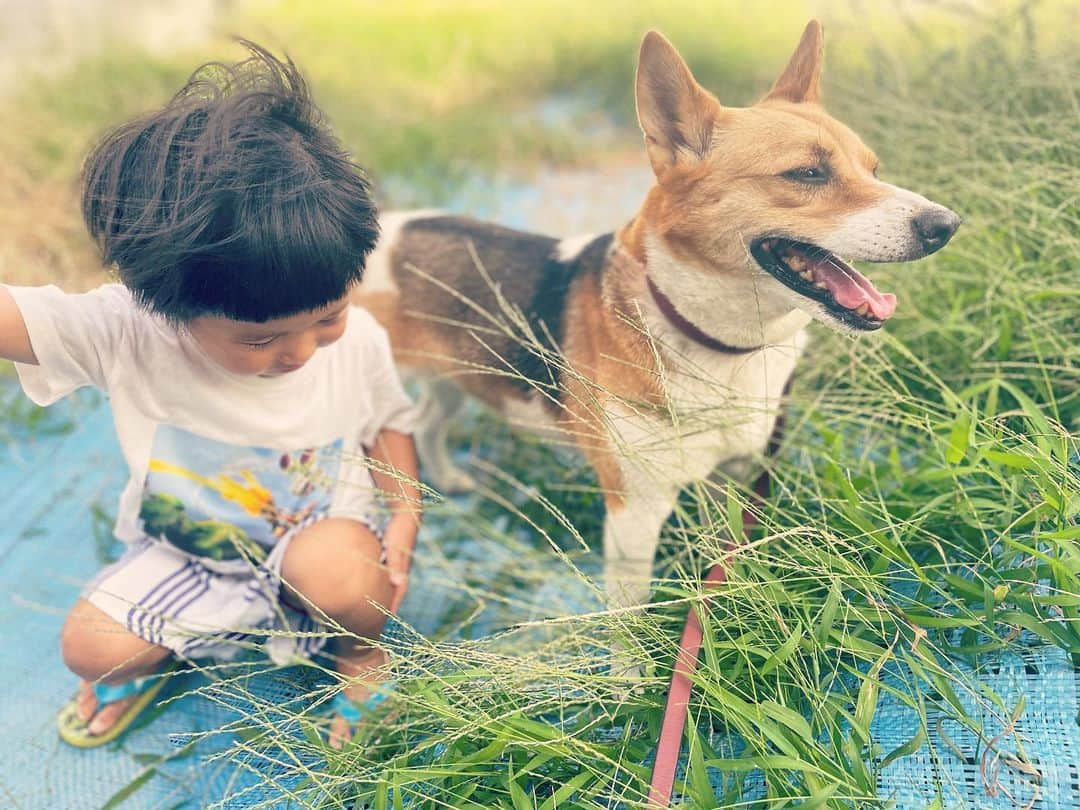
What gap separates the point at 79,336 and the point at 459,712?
85 centimetres

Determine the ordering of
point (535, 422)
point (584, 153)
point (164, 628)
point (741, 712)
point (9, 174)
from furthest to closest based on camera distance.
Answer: point (584, 153) → point (9, 174) → point (535, 422) → point (164, 628) → point (741, 712)

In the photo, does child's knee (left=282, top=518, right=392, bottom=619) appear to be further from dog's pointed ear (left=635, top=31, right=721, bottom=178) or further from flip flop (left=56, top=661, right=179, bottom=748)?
dog's pointed ear (left=635, top=31, right=721, bottom=178)

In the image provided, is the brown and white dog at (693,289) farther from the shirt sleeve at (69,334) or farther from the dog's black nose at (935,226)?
the shirt sleeve at (69,334)

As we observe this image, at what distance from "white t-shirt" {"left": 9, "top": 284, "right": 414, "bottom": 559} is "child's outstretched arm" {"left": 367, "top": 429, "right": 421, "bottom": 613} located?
0.08 ft

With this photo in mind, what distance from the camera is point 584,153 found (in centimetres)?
395

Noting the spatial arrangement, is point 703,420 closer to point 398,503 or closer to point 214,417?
point 398,503

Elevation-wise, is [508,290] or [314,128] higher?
[314,128]

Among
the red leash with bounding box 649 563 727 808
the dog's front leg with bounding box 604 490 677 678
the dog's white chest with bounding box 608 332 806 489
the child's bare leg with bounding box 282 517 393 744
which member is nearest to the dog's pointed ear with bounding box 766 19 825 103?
the dog's white chest with bounding box 608 332 806 489

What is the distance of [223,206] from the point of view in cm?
132

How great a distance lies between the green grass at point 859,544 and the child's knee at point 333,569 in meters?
0.21

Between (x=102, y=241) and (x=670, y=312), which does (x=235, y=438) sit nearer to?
(x=102, y=241)

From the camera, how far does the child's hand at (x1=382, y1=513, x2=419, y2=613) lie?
5.84 ft

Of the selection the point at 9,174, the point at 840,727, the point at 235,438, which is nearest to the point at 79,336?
the point at 235,438

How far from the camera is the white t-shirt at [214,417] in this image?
1460 mm
